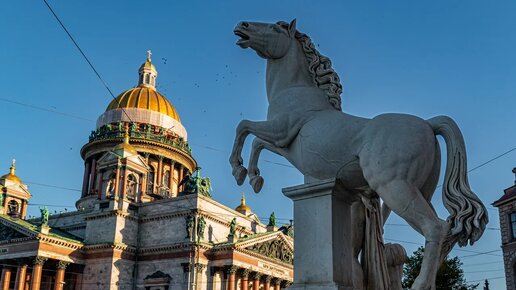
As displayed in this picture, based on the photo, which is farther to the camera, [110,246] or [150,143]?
[150,143]

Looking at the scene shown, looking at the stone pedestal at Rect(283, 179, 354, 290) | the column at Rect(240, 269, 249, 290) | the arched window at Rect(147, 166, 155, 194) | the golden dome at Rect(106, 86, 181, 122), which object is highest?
the golden dome at Rect(106, 86, 181, 122)

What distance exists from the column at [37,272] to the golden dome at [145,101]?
19825 millimetres

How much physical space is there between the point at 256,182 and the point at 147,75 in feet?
194

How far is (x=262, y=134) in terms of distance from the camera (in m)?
6.29

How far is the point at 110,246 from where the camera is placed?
143ft

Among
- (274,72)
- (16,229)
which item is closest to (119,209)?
(16,229)

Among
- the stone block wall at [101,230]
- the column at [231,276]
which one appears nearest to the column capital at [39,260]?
the stone block wall at [101,230]

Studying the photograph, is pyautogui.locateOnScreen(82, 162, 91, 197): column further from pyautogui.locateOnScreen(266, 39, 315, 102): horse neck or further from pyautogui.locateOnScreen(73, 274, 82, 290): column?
pyautogui.locateOnScreen(266, 39, 315, 102): horse neck

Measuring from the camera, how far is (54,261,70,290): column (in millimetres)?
41719

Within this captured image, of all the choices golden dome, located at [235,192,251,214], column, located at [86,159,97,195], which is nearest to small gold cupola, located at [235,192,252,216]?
golden dome, located at [235,192,251,214]

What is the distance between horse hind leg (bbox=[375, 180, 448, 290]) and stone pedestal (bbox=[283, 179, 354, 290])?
674 millimetres

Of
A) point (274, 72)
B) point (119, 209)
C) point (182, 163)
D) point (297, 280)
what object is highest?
point (182, 163)

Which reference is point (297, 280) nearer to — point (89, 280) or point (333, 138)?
point (333, 138)

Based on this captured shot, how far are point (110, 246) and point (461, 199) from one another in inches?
1625
